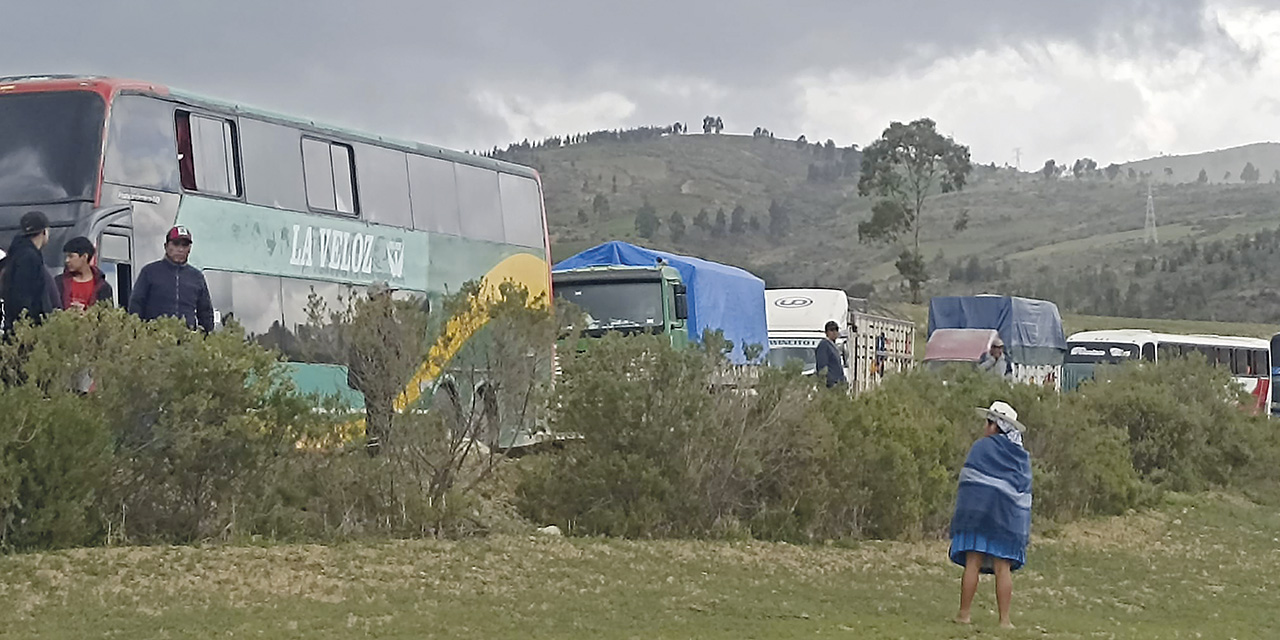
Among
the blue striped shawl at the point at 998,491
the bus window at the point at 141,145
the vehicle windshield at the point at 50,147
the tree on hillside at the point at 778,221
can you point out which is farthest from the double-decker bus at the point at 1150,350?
the tree on hillside at the point at 778,221

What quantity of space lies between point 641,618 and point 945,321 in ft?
123

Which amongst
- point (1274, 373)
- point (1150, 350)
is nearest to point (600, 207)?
point (1274, 373)

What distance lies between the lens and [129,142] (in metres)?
14.8

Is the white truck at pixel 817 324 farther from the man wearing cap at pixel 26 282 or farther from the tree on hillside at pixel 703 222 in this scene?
the tree on hillside at pixel 703 222

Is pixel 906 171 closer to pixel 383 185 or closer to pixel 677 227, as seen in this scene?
pixel 677 227

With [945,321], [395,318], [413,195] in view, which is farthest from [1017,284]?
[395,318]

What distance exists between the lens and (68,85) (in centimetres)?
1466

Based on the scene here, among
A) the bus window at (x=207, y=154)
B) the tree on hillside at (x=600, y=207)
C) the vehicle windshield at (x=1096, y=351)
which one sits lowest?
the vehicle windshield at (x=1096, y=351)

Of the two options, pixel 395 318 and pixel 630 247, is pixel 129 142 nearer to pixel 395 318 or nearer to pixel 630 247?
pixel 395 318

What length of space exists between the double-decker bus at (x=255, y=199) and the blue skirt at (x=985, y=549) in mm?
4530

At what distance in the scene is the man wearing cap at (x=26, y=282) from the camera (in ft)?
41.2

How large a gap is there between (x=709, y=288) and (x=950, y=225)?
118 metres

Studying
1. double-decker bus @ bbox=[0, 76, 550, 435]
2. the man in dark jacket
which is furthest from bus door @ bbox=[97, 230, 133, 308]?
the man in dark jacket

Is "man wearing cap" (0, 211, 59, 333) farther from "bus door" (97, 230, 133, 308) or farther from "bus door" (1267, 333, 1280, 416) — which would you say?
"bus door" (1267, 333, 1280, 416)
